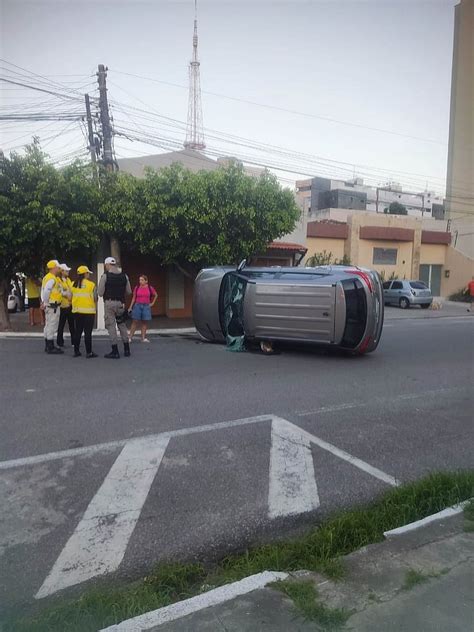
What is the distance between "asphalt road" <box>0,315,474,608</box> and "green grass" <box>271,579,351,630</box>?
2.34ft

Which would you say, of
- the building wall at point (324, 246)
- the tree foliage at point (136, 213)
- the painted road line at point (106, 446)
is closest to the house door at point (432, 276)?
the building wall at point (324, 246)

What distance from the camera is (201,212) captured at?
44.8 feet

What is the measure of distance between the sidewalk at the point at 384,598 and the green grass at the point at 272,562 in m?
0.16

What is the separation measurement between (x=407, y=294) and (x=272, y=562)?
24.1 m

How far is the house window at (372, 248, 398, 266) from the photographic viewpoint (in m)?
29.2

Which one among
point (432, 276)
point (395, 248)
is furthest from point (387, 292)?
point (432, 276)

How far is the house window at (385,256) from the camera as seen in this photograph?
29.2 m

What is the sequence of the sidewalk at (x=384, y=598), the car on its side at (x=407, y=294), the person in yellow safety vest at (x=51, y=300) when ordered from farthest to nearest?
the car on its side at (x=407, y=294) < the person in yellow safety vest at (x=51, y=300) < the sidewalk at (x=384, y=598)

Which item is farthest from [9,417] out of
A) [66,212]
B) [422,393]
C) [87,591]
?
[66,212]

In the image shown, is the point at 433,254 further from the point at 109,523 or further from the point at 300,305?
the point at 109,523

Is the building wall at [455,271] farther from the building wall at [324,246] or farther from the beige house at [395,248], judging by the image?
the building wall at [324,246]

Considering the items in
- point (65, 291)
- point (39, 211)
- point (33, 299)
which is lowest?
point (33, 299)

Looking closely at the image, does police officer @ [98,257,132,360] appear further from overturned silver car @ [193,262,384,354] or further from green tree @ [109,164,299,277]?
green tree @ [109,164,299,277]

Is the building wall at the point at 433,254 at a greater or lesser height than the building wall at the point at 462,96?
lesser
